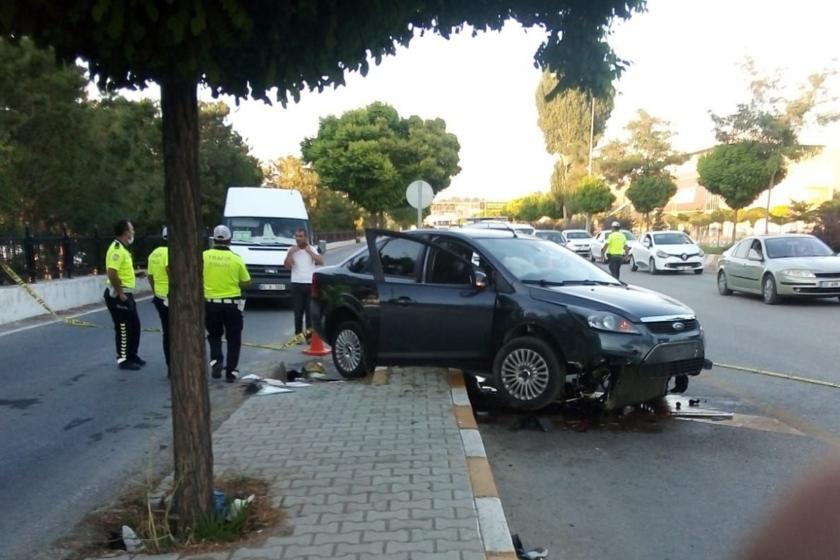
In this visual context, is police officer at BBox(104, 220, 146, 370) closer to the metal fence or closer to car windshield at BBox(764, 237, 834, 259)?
the metal fence

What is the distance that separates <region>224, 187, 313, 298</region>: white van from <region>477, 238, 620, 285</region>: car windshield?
837cm

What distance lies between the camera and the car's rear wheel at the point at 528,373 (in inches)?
265

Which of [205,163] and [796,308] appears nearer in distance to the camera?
[796,308]

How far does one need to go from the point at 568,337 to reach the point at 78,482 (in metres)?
4.14

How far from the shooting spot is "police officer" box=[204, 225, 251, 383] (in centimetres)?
830

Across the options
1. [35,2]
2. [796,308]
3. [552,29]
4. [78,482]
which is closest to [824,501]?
[35,2]

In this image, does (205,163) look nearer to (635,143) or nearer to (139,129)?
(139,129)

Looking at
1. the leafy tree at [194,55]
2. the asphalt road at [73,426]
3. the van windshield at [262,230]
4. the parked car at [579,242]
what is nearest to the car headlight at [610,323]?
the leafy tree at [194,55]

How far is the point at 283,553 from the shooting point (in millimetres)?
3717

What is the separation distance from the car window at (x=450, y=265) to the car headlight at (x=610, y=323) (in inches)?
57.2

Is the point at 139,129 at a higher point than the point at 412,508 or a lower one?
higher

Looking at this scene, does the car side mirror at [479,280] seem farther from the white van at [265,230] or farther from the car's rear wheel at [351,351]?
the white van at [265,230]

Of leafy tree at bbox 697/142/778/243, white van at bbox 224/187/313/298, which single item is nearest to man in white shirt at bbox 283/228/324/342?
white van at bbox 224/187/313/298

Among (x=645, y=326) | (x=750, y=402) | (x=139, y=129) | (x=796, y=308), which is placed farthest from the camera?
(x=139, y=129)
